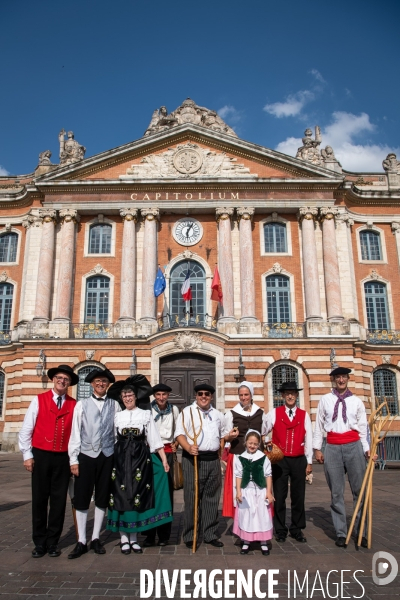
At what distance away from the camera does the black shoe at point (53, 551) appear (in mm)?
5906

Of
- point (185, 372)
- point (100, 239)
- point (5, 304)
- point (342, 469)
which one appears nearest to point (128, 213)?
point (100, 239)

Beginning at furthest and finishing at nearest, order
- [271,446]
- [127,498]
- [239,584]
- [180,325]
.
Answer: [180,325]
[271,446]
[127,498]
[239,584]

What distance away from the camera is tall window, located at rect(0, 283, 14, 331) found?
2458 cm

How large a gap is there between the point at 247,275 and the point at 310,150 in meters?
8.00

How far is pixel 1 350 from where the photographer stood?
23750 millimetres

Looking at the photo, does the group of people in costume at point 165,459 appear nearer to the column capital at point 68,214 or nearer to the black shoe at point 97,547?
the black shoe at point 97,547

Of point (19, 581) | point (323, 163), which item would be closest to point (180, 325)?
point (323, 163)

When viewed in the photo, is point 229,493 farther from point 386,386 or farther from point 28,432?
point 386,386

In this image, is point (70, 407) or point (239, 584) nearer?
point (239, 584)

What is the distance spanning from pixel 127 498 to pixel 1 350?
19.7m

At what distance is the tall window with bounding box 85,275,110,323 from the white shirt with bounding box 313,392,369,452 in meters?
17.4

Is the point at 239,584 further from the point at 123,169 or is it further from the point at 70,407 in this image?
the point at 123,169

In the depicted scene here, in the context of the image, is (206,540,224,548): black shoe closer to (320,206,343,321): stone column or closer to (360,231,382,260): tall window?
(320,206,343,321): stone column

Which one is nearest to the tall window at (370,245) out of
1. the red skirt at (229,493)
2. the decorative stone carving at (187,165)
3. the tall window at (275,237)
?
the tall window at (275,237)
